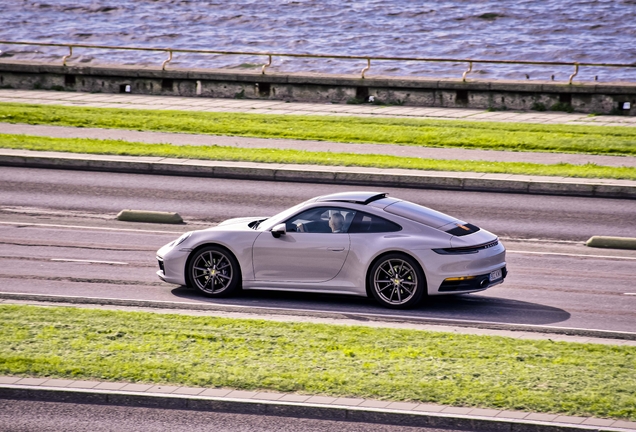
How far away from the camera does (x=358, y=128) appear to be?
84.2ft

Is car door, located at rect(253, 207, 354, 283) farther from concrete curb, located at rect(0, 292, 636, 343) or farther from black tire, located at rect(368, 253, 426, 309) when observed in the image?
concrete curb, located at rect(0, 292, 636, 343)

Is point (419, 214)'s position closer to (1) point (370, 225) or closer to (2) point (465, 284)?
(1) point (370, 225)

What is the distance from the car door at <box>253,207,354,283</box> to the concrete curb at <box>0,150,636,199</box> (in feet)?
25.9

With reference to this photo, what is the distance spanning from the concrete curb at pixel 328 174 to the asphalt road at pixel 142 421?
1245 cm

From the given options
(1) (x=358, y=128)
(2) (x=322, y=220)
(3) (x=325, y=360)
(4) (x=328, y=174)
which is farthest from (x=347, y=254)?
(1) (x=358, y=128)

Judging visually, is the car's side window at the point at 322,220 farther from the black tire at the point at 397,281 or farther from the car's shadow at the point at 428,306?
the car's shadow at the point at 428,306

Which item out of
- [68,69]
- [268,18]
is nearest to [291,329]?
[68,69]

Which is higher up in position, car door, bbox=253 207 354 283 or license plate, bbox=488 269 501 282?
car door, bbox=253 207 354 283

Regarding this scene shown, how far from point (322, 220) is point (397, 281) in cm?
126

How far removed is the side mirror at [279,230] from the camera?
492 inches

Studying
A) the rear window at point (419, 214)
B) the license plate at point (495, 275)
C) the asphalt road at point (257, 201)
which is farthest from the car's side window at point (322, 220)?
the asphalt road at point (257, 201)

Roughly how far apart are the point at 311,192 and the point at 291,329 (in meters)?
9.32

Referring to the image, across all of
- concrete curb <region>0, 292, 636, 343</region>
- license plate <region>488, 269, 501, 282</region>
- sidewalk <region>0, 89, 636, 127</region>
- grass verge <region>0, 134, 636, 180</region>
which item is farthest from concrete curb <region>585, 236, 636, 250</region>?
sidewalk <region>0, 89, 636, 127</region>

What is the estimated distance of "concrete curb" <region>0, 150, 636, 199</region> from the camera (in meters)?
19.9
